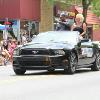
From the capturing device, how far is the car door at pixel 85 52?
19053 mm

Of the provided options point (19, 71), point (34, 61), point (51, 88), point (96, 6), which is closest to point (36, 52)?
point (34, 61)

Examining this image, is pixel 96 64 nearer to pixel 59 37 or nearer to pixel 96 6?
pixel 59 37

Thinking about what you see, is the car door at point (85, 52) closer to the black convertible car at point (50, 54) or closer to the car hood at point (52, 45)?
the black convertible car at point (50, 54)

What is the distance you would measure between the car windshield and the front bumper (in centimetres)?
104

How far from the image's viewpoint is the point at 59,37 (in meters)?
18.9

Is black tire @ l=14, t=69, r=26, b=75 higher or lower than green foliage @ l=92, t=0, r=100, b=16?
lower

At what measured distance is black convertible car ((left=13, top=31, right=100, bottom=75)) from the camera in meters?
17.6

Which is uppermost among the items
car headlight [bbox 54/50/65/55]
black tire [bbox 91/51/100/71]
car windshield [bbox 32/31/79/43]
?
car windshield [bbox 32/31/79/43]

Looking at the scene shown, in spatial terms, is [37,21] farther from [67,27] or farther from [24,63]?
[24,63]

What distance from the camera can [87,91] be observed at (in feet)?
42.6

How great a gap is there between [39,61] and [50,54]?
0.39 m

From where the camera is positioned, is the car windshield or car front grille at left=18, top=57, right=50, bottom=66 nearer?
car front grille at left=18, top=57, right=50, bottom=66

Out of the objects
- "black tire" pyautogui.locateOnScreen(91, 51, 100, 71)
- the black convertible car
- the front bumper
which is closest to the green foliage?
"black tire" pyautogui.locateOnScreen(91, 51, 100, 71)

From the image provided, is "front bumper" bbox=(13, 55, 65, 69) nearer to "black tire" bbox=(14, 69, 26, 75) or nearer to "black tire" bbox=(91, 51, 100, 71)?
"black tire" bbox=(14, 69, 26, 75)
